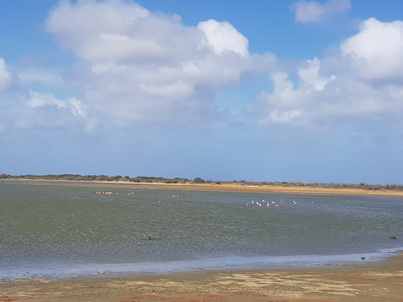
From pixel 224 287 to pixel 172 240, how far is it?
14.1 m

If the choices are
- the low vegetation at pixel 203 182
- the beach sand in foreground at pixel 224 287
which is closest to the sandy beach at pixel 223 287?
the beach sand in foreground at pixel 224 287

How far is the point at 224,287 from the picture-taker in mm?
16797

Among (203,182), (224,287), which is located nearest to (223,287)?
(224,287)

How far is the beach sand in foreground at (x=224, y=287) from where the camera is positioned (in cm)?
1484

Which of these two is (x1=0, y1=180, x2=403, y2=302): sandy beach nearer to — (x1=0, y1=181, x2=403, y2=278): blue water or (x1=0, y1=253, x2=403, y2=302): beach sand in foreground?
(x1=0, y1=253, x2=403, y2=302): beach sand in foreground

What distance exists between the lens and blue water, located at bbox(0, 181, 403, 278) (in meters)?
22.6

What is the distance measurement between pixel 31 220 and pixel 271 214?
25.4 metres

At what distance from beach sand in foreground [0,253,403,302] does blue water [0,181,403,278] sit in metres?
2.08

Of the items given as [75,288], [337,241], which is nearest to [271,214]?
[337,241]

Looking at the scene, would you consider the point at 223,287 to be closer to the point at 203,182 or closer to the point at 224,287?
the point at 224,287

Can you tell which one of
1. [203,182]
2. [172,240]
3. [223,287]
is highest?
[203,182]

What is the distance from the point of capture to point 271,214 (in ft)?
165

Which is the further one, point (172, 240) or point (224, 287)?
point (172, 240)

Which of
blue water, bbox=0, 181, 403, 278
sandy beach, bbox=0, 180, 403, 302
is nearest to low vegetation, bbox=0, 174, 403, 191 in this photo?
blue water, bbox=0, 181, 403, 278
